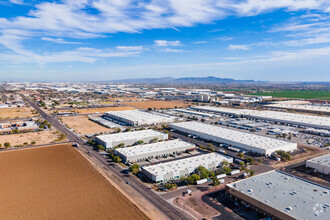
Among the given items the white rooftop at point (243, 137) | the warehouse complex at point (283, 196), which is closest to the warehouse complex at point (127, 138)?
the white rooftop at point (243, 137)

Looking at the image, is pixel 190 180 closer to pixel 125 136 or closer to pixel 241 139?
pixel 241 139

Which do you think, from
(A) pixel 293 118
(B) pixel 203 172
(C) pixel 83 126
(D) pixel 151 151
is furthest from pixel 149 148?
(A) pixel 293 118

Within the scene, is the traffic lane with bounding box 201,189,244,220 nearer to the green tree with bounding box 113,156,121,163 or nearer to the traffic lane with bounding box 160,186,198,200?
the traffic lane with bounding box 160,186,198,200

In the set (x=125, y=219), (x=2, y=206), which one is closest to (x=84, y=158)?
(x=2, y=206)

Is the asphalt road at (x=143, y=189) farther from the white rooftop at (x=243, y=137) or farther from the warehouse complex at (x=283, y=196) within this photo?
the white rooftop at (x=243, y=137)

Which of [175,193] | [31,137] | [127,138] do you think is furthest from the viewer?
[31,137]

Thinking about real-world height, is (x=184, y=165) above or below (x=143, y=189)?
above

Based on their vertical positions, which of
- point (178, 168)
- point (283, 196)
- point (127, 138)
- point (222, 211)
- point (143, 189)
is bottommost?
point (143, 189)

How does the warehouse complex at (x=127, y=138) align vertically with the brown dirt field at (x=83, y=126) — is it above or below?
above

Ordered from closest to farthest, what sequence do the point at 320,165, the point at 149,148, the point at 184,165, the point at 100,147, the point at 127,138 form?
the point at 320,165
the point at 184,165
the point at 149,148
the point at 100,147
the point at 127,138
